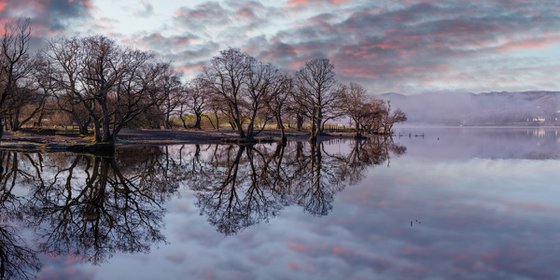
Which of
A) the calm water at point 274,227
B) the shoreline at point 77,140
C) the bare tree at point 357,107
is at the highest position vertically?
the bare tree at point 357,107

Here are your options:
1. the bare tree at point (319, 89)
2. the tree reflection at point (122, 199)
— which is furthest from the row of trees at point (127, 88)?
the tree reflection at point (122, 199)

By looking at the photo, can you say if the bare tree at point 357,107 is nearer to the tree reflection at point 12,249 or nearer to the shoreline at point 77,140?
the shoreline at point 77,140

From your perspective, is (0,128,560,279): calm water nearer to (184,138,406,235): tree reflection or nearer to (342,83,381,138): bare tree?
(184,138,406,235): tree reflection

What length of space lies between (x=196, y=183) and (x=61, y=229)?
9537 mm

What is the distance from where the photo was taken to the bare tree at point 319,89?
7338 cm

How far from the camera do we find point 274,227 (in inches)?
475

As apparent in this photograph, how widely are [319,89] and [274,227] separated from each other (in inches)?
2579

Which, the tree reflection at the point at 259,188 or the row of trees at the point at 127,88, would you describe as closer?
the tree reflection at the point at 259,188

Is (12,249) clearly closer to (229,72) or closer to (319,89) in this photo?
(229,72)

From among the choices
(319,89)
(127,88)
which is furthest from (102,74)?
(319,89)

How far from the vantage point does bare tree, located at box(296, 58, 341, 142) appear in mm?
73375

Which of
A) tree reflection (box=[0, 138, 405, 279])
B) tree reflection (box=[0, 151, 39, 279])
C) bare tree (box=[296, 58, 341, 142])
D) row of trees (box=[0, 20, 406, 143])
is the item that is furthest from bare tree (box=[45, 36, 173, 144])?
bare tree (box=[296, 58, 341, 142])

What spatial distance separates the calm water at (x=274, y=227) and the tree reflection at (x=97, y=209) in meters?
0.05

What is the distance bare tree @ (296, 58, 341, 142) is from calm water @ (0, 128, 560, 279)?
50979mm
